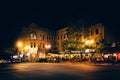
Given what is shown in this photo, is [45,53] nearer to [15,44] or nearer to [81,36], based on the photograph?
[15,44]

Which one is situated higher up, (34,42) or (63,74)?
(34,42)

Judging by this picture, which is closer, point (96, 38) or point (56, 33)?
point (96, 38)

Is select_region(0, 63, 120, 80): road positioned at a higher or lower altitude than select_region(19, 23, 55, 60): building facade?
lower

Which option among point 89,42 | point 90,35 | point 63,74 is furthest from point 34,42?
point 63,74

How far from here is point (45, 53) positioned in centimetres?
7562

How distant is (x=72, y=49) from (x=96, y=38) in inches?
251

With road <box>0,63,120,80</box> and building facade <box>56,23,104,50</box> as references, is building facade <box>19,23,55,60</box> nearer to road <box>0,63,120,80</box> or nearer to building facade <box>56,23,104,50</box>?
building facade <box>56,23,104,50</box>

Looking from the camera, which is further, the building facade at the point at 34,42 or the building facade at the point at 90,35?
the building facade at the point at 34,42

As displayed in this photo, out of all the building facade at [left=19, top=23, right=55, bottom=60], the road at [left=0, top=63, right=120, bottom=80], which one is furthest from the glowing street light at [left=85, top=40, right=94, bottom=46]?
the road at [left=0, top=63, right=120, bottom=80]

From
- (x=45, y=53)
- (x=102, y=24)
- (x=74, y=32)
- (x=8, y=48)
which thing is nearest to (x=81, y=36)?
(x=74, y=32)

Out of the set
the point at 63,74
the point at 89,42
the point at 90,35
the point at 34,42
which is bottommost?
the point at 63,74

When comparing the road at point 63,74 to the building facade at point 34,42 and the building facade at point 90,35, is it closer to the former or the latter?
the building facade at point 90,35

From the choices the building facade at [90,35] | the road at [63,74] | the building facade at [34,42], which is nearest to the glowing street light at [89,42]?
the building facade at [90,35]

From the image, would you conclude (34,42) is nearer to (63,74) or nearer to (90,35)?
(90,35)
